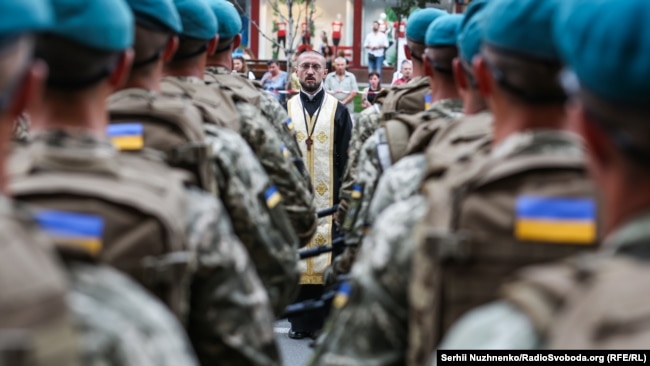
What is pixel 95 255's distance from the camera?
2.62 m

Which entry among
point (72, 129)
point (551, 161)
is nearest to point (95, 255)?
point (72, 129)

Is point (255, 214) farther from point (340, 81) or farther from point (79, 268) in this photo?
point (340, 81)

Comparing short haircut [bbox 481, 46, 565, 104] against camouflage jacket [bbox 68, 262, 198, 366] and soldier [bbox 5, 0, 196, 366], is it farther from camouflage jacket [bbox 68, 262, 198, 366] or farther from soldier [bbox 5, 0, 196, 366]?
camouflage jacket [bbox 68, 262, 198, 366]

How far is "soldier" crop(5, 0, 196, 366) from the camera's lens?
1.95 meters

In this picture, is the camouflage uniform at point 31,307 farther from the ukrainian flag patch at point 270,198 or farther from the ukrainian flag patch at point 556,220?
the ukrainian flag patch at point 270,198

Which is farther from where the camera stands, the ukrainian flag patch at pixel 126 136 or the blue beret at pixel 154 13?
the blue beret at pixel 154 13

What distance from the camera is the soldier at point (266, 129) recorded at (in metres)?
6.51

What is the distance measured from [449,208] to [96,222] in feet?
2.76

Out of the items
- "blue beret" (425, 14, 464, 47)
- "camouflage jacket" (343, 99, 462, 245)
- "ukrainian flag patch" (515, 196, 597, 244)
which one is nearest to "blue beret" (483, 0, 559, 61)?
"ukrainian flag patch" (515, 196, 597, 244)

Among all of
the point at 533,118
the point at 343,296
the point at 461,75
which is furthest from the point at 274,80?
the point at 533,118

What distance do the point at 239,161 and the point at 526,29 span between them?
193 centimetres

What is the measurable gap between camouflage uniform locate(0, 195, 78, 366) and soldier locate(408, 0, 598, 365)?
44.7 inches

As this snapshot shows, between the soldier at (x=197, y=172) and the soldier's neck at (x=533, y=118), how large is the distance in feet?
2.65

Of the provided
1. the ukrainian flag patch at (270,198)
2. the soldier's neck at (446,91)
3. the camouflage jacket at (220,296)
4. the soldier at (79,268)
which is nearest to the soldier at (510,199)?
the camouflage jacket at (220,296)
